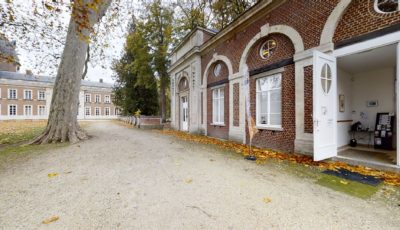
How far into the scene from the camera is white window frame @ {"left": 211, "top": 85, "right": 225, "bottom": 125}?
10.2m

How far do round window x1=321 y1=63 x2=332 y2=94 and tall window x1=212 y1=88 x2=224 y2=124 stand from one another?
5627 millimetres

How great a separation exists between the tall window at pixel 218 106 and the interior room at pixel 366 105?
209 inches

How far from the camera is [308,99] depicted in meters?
5.95

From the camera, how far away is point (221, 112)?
34.1ft

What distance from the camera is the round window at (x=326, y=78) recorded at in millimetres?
5121

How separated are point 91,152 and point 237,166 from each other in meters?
5.18

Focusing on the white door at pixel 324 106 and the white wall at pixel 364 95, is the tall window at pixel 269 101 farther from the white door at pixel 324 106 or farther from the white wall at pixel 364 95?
the white wall at pixel 364 95

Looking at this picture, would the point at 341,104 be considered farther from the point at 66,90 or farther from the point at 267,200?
the point at 66,90

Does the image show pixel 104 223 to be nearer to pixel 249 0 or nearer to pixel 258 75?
pixel 258 75

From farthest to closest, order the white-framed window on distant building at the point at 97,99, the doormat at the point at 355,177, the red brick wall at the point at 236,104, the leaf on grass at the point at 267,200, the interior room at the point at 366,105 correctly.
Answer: the white-framed window on distant building at the point at 97,99 < the red brick wall at the point at 236,104 < the interior room at the point at 366,105 < the doormat at the point at 355,177 < the leaf on grass at the point at 267,200

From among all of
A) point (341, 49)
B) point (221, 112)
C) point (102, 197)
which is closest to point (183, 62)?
point (221, 112)

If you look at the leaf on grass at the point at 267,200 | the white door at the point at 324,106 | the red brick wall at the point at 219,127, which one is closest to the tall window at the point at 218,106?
the red brick wall at the point at 219,127

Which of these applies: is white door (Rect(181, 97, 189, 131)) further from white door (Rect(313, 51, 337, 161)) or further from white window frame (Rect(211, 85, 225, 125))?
white door (Rect(313, 51, 337, 161))

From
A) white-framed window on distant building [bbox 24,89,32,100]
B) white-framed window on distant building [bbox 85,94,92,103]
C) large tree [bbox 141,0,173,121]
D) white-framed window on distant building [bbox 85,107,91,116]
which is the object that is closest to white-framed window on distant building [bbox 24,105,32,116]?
white-framed window on distant building [bbox 24,89,32,100]
